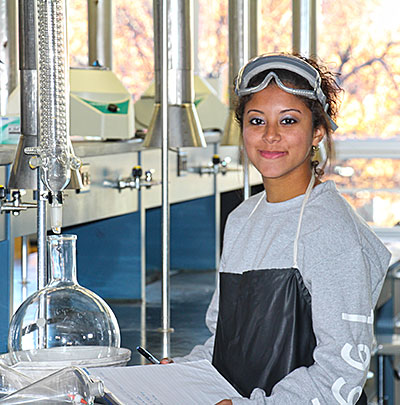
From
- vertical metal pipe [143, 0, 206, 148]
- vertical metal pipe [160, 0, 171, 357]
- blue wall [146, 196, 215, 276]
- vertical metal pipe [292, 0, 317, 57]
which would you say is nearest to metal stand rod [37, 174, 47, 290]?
vertical metal pipe [160, 0, 171, 357]

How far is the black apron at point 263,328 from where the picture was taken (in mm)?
1207

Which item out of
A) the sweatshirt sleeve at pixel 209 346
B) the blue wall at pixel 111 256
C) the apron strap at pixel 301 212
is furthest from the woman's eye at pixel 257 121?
the blue wall at pixel 111 256

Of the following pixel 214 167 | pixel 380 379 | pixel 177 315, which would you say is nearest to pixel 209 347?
pixel 177 315

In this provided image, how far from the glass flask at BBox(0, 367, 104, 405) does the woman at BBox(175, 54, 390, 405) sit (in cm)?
23

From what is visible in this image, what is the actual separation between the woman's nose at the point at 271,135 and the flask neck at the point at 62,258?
335mm

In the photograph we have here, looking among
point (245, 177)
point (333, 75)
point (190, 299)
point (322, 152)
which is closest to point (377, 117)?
point (322, 152)

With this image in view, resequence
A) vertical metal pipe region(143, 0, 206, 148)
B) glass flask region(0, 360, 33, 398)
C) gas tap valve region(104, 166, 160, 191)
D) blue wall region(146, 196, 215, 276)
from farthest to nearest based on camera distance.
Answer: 1. blue wall region(146, 196, 215, 276)
2. gas tap valve region(104, 166, 160, 191)
3. vertical metal pipe region(143, 0, 206, 148)
4. glass flask region(0, 360, 33, 398)

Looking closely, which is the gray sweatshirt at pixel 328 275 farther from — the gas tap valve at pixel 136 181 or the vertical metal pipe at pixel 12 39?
the vertical metal pipe at pixel 12 39

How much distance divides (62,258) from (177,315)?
113cm

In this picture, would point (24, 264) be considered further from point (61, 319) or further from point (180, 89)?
point (61, 319)

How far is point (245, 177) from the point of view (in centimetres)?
196

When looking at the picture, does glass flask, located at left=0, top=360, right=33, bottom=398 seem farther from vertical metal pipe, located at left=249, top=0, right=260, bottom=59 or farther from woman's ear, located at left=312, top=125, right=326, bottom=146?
vertical metal pipe, located at left=249, top=0, right=260, bottom=59

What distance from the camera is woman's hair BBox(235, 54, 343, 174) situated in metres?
1.25

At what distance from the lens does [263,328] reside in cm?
124
